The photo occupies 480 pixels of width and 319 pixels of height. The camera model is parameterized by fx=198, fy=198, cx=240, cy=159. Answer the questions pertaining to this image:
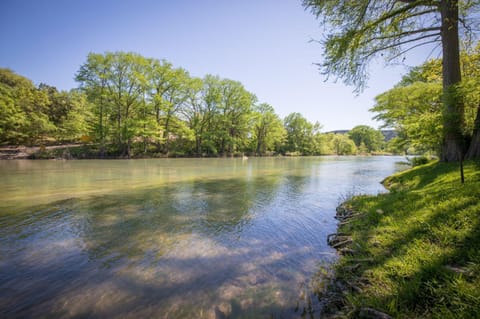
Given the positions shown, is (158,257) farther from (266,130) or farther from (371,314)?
(266,130)

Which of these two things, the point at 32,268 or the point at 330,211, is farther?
the point at 330,211

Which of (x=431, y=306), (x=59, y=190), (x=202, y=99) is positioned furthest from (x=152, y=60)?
(x=431, y=306)

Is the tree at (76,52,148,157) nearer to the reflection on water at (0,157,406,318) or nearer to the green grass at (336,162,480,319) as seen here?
the reflection on water at (0,157,406,318)

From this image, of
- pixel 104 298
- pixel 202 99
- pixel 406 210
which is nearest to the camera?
pixel 104 298

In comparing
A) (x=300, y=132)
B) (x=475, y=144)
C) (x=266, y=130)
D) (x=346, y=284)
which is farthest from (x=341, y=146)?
(x=346, y=284)

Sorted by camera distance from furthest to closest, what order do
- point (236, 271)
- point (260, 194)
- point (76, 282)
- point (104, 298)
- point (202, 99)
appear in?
point (202, 99), point (260, 194), point (236, 271), point (76, 282), point (104, 298)

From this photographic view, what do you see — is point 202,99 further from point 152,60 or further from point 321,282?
point 321,282

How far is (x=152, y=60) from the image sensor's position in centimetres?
3616

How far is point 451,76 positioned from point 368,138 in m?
119

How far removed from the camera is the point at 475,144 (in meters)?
7.51

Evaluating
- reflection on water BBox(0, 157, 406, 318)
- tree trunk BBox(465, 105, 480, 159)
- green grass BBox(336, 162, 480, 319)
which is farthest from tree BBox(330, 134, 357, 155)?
green grass BBox(336, 162, 480, 319)

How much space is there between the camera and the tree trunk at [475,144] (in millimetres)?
7301

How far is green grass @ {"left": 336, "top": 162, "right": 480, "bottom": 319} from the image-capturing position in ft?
6.93

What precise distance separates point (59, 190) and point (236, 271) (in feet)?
34.6
